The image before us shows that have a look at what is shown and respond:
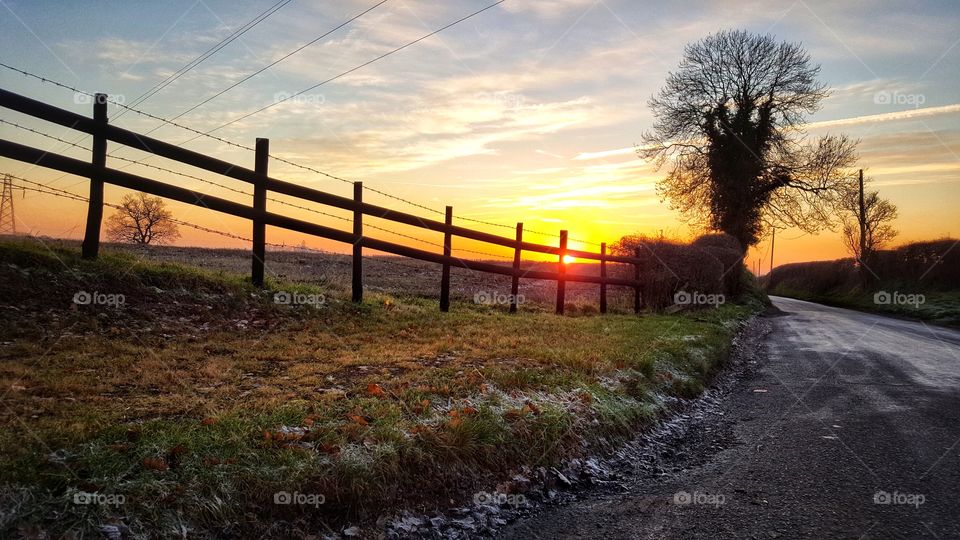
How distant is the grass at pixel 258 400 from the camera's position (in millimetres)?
3496

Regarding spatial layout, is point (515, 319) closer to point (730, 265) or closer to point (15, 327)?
point (15, 327)

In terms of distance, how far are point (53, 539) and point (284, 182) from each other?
29.5 ft

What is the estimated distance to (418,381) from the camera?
252 inches

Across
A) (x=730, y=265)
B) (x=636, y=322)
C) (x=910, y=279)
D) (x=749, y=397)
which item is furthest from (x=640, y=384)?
(x=910, y=279)

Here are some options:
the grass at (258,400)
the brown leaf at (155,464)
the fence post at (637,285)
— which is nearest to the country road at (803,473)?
the grass at (258,400)

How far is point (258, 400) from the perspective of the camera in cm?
527

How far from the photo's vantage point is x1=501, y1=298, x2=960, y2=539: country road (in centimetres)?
410

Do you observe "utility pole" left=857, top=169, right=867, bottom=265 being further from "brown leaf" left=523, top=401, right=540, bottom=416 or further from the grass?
"brown leaf" left=523, top=401, right=540, bottom=416

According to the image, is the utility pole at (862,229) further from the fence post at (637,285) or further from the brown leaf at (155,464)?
the brown leaf at (155,464)

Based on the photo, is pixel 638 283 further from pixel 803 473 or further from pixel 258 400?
pixel 258 400

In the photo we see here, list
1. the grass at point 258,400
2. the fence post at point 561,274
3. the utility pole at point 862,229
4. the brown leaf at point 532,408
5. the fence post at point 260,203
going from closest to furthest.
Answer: the grass at point 258,400 < the brown leaf at point 532,408 < the fence post at point 260,203 < the fence post at point 561,274 < the utility pole at point 862,229

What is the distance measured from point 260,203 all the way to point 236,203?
1.93ft

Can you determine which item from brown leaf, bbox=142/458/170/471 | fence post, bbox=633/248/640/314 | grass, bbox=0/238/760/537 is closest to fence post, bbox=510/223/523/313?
grass, bbox=0/238/760/537

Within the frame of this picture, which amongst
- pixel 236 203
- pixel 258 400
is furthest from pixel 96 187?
pixel 258 400
